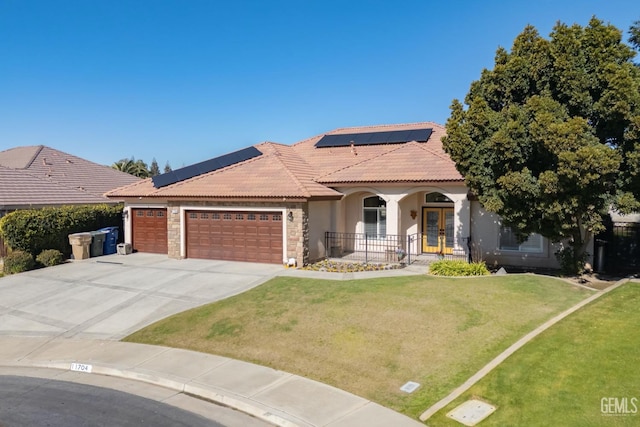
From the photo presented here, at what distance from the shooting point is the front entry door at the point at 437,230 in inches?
778

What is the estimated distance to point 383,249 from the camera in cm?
2041

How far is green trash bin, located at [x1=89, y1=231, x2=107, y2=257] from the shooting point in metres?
21.8

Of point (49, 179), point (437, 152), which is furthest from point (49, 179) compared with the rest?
point (437, 152)

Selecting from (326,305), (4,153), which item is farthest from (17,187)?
(326,305)

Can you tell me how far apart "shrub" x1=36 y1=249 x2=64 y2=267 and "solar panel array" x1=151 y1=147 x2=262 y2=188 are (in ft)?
17.4

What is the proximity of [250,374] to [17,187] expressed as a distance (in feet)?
67.7

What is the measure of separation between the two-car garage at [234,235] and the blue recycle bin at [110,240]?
3.16 metres

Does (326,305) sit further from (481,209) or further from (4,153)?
(4,153)

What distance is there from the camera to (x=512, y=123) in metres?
13.6

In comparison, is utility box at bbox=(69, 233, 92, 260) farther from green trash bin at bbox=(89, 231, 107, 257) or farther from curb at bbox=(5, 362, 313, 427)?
curb at bbox=(5, 362, 313, 427)

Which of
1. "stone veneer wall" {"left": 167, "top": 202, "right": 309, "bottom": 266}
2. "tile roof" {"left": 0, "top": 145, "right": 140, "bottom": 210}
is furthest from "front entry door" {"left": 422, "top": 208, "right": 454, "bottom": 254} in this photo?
"tile roof" {"left": 0, "top": 145, "right": 140, "bottom": 210}

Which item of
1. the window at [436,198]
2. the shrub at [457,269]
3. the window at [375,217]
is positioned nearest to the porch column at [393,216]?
the window at [375,217]

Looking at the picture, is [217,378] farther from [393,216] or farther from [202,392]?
[393,216]

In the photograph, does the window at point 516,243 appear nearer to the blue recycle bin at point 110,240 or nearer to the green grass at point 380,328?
the green grass at point 380,328
